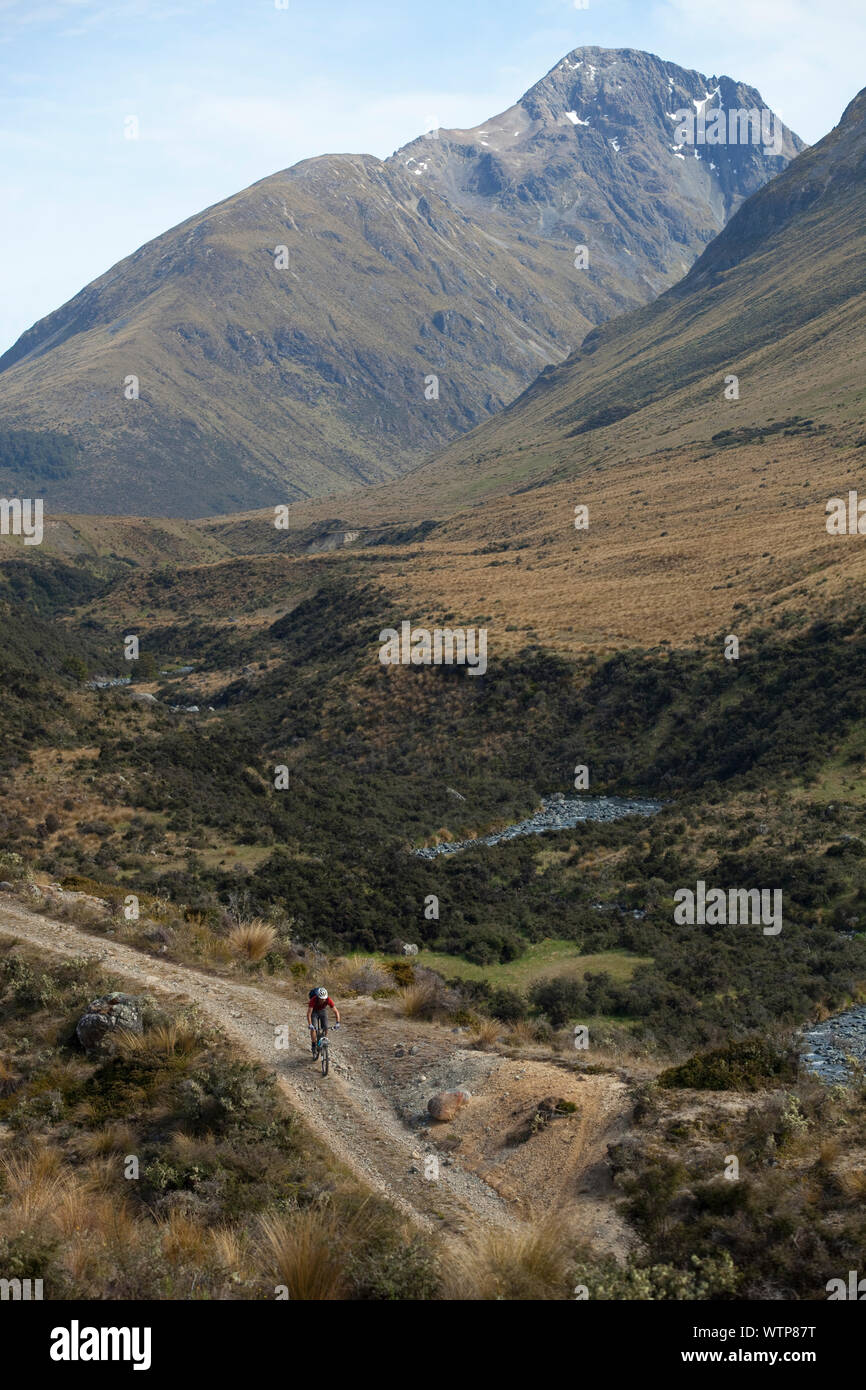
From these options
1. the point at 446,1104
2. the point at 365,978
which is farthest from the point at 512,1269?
the point at 365,978

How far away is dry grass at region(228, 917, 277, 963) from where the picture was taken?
60.4ft

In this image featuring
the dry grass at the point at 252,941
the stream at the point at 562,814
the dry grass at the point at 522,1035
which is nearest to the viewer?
the dry grass at the point at 522,1035

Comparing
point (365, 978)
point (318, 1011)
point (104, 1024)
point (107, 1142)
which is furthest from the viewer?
point (365, 978)

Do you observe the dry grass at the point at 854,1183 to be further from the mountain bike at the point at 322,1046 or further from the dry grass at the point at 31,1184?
the dry grass at the point at 31,1184

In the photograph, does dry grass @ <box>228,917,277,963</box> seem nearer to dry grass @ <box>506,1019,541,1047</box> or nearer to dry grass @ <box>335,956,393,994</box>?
dry grass @ <box>335,956,393,994</box>

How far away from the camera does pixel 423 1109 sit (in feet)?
40.5

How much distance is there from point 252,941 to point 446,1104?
25.1 feet

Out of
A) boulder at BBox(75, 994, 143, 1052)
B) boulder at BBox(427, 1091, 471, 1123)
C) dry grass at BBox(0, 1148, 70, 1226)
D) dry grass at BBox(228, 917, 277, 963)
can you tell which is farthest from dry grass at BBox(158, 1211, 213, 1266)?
dry grass at BBox(228, 917, 277, 963)

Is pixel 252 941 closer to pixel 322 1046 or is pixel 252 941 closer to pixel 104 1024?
pixel 104 1024

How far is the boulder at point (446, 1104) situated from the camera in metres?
→ 12.0

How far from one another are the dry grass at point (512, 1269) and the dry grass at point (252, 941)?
404 inches

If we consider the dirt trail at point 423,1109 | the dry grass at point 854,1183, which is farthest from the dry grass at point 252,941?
the dry grass at point 854,1183

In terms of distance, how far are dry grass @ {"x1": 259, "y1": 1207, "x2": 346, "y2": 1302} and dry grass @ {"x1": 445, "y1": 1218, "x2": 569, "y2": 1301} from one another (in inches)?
39.3

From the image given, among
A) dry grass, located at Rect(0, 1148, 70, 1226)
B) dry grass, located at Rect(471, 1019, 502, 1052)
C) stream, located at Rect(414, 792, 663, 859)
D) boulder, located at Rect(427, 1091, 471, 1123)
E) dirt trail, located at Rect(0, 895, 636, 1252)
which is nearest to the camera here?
dry grass, located at Rect(0, 1148, 70, 1226)
